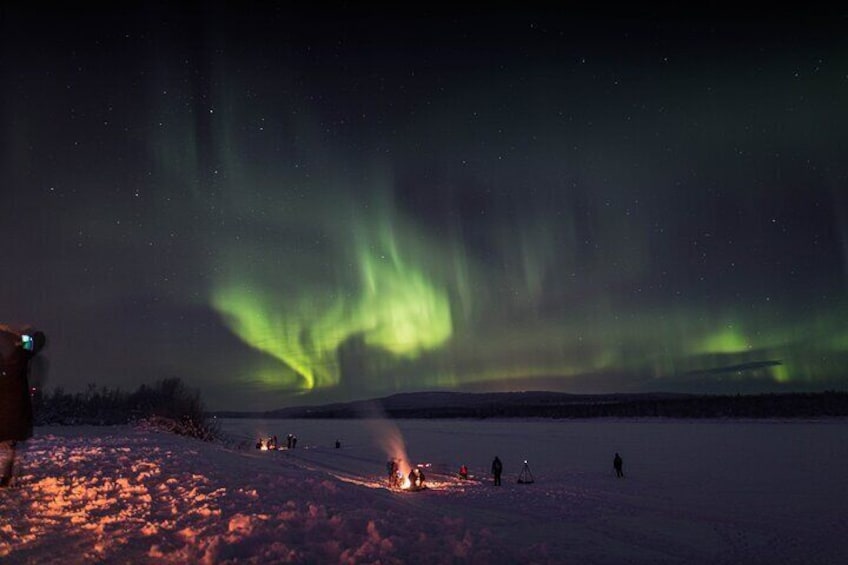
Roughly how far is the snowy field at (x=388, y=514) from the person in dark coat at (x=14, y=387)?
3.37ft

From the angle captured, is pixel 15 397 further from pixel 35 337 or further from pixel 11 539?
pixel 11 539

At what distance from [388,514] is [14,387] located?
24.7 feet

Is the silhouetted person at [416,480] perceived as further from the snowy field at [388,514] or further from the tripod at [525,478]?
the tripod at [525,478]

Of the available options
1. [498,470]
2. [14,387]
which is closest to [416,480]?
[498,470]

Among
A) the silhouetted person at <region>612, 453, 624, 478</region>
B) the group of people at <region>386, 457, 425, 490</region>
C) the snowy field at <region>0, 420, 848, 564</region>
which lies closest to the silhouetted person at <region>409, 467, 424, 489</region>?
the group of people at <region>386, 457, 425, 490</region>

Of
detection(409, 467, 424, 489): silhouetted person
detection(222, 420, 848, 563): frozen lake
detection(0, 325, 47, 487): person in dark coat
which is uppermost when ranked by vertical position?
detection(0, 325, 47, 487): person in dark coat

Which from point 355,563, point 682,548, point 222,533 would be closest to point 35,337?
point 222,533

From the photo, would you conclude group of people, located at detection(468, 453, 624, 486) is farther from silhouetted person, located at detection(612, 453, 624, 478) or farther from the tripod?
the tripod

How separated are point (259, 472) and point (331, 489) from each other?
2435 mm

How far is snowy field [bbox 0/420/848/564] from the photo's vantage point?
9445 millimetres

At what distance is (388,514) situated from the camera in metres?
12.2

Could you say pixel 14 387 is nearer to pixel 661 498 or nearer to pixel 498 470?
pixel 498 470

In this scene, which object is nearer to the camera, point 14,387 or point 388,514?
point 14,387

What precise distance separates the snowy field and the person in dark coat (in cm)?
103
